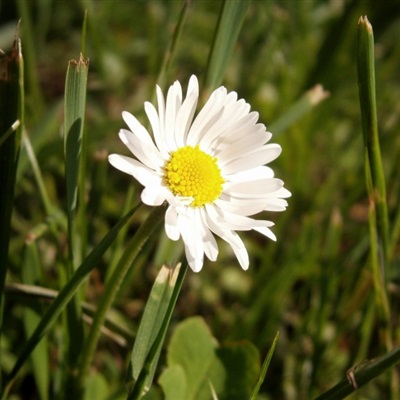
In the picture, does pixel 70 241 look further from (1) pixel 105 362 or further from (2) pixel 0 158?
(1) pixel 105 362

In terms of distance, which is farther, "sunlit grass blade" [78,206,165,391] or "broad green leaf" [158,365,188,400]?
"broad green leaf" [158,365,188,400]

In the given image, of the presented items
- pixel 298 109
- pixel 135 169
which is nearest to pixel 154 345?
pixel 135 169

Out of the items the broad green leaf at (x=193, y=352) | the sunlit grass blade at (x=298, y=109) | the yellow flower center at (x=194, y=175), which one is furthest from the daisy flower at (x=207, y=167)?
the sunlit grass blade at (x=298, y=109)

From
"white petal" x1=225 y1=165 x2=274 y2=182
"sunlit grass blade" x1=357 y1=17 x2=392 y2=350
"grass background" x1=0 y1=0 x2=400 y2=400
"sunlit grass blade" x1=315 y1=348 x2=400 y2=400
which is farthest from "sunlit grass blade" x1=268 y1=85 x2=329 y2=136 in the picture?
"sunlit grass blade" x1=315 y1=348 x2=400 y2=400

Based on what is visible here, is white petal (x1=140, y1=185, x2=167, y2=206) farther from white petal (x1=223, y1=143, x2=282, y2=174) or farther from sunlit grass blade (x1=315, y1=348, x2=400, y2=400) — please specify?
sunlit grass blade (x1=315, y1=348, x2=400, y2=400)

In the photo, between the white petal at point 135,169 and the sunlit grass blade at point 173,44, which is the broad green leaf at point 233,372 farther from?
the sunlit grass blade at point 173,44

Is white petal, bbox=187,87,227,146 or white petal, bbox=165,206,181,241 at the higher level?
white petal, bbox=187,87,227,146

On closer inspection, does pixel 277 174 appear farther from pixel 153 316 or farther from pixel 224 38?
pixel 153 316
